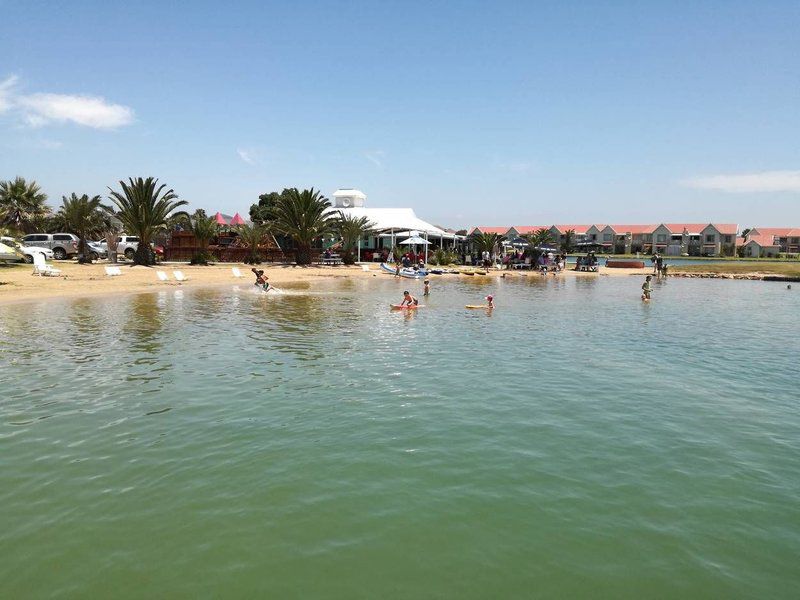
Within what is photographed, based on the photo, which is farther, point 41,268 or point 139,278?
point 139,278

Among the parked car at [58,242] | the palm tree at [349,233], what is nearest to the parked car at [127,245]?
the parked car at [58,242]

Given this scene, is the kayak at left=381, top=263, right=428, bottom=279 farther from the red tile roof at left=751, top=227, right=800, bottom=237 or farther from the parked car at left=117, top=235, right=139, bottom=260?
the red tile roof at left=751, top=227, right=800, bottom=237

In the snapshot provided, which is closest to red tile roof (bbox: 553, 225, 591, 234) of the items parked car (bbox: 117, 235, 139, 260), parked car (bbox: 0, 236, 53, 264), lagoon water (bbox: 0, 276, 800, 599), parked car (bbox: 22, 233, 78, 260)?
parked car (bbox: 117, 235, 139, 260)

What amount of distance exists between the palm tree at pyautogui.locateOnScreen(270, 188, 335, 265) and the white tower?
16.7 metres

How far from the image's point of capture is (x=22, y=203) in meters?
50.5

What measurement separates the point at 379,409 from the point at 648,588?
529 cm

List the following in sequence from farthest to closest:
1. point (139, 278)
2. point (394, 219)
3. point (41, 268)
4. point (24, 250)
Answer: point (394, 219) → point (24, 250) → point (139, 278) → point (41, 268)

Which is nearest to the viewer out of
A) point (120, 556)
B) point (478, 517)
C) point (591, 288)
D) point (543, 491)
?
point (120, 556)

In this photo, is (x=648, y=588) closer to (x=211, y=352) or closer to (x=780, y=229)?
(x=211, y=352)

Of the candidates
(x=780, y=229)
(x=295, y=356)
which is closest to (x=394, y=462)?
(x=295, y=356)

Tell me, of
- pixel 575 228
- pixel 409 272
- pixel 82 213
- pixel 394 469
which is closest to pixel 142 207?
pixel 82 213

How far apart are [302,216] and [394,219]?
44.0 feet

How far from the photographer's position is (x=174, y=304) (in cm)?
2284

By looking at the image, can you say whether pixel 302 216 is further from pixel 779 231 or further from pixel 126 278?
pixel 779 231
